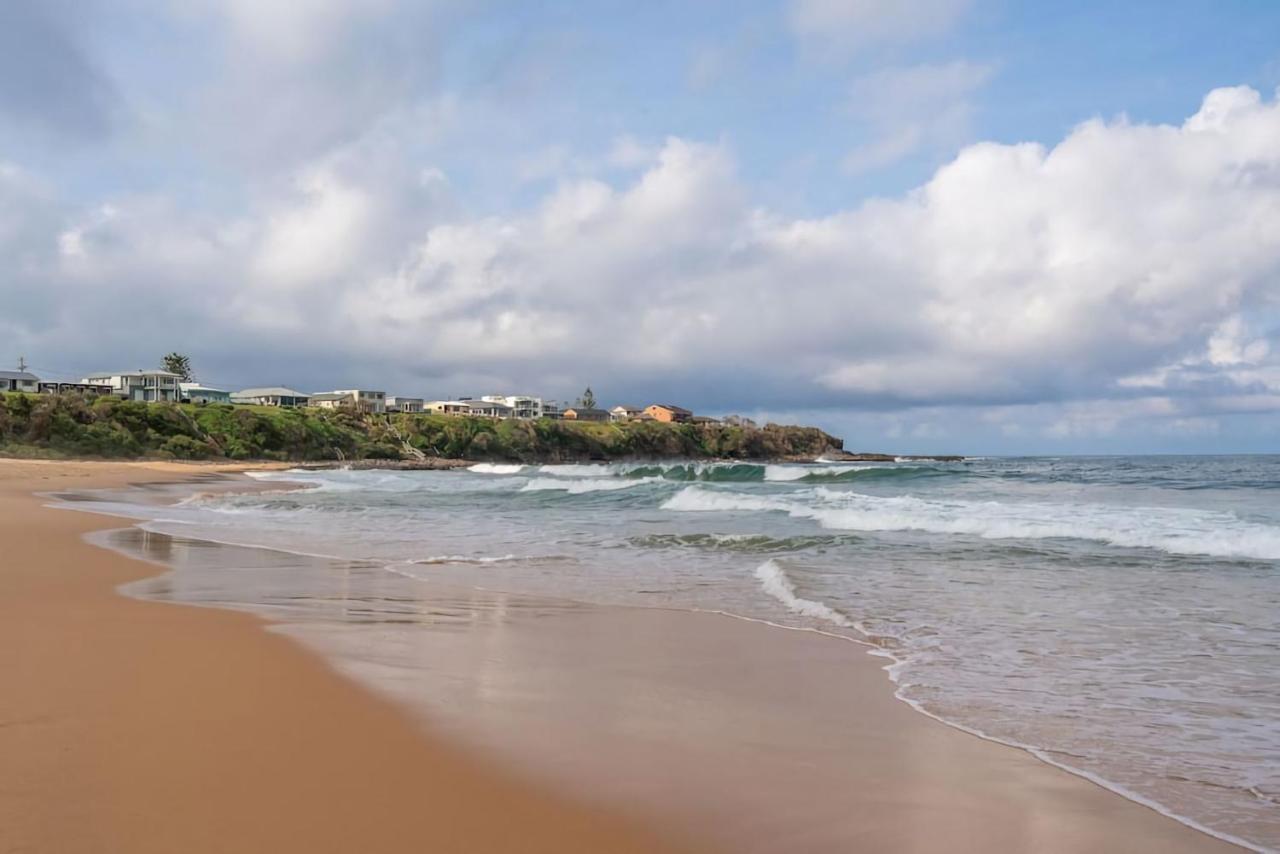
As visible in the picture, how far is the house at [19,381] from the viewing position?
76.4 meters

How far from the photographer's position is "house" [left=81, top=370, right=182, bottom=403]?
8562 centimetres

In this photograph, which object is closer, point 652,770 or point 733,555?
point 652,770

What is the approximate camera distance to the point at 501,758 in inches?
153

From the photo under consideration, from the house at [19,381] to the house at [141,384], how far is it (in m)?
6.84

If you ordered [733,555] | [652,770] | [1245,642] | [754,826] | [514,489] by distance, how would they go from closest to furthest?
[754,826]
[652,770]
[1245,642]
[733,555]
[514,489]

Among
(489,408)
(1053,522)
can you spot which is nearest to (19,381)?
(489,408)

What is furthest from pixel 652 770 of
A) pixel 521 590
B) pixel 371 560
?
pixel 371 560

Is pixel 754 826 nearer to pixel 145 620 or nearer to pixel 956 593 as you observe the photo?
pixel 145 620

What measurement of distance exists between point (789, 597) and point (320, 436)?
215 feet

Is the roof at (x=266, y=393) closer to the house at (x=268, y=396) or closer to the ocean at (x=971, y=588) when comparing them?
the house at (x=268, y=396)

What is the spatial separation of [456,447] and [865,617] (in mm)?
76202

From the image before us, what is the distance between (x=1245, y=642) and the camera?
7.20 metres

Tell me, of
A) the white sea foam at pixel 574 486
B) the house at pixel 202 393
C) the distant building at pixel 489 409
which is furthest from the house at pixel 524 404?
the white sea foam at pixel 574 486

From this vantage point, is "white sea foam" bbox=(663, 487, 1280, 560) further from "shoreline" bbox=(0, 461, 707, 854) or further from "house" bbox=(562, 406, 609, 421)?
"house" bbox=(562, 406, 609, 421)
